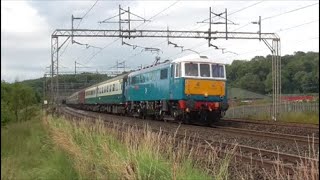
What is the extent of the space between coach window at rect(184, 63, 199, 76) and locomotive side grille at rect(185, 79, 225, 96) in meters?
0.36

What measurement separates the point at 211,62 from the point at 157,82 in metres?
3.77

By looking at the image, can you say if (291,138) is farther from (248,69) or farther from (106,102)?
(106,102)

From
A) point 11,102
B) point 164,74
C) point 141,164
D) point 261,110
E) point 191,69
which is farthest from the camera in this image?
point 261,110

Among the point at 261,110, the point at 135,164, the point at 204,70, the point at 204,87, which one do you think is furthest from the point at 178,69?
the point at 135,164

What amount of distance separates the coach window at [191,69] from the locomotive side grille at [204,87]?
361 mm

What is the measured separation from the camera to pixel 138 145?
29.7 feet

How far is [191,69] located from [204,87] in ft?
3.73

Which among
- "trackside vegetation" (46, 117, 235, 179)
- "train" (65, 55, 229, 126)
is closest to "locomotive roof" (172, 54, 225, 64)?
"train" (65, 55, 229, 126)

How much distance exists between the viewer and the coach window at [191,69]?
24.8 m

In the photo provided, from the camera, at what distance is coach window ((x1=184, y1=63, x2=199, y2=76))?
24.8 meters

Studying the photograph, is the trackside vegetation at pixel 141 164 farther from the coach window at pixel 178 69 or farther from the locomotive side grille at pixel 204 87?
the coach window at pixel 178 69

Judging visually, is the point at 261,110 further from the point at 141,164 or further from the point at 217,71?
the point at 141,164

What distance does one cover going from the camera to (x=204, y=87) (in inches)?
990

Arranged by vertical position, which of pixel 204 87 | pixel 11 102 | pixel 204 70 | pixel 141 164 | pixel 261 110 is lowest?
pixel 141 164
